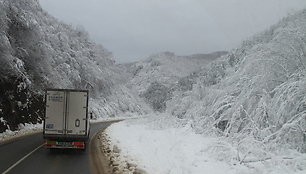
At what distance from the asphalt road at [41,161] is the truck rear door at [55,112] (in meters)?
1.17

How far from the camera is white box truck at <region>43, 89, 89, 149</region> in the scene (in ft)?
59.5

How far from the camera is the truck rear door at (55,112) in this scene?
18219 mm

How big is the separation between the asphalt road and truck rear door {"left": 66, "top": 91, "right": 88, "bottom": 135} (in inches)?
44.5

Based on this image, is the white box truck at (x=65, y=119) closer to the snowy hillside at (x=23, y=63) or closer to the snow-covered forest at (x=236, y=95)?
the snow-covered forest at (x=236, y=95)

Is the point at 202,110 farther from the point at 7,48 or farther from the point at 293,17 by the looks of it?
the point at 7,48

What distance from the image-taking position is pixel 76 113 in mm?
18531

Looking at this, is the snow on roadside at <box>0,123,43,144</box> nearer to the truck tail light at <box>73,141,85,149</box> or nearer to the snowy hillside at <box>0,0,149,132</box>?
the snowy hillside at <box>0,0,149,132</box>

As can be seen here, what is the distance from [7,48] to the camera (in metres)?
24.6

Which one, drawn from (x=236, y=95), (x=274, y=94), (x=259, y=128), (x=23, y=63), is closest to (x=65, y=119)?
(x=236, y=95)

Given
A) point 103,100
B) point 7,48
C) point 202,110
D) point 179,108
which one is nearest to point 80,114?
point 202,110

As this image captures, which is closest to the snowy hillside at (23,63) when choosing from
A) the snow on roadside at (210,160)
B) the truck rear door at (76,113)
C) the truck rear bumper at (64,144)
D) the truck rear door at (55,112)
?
the truck rear door at (55,112)

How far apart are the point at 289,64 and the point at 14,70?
19.3 meters

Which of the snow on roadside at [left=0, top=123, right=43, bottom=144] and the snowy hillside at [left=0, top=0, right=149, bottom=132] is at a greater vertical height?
the snowy hillside at [left=0, top=0, right=149, bottom=132]

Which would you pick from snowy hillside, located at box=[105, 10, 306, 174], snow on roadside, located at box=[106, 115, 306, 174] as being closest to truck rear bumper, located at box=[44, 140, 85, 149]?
snowy hillside, located at box=[105, 10, 306, 174]
